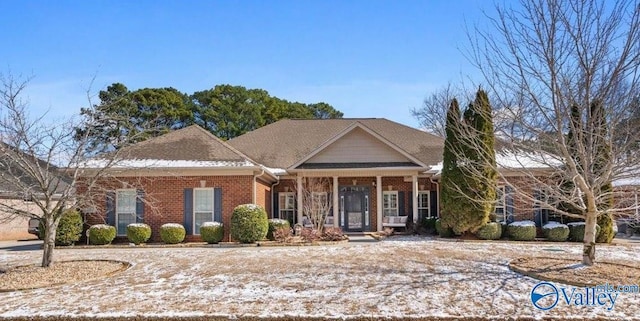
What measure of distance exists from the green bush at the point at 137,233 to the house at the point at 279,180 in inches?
27.1

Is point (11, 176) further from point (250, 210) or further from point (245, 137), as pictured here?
point (245, 137)

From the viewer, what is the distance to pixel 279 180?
73.9 ft

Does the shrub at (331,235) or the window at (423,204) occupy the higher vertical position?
the window at (423,204)

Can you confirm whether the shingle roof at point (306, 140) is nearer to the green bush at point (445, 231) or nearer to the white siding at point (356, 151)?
the white siding at point (356, 151)

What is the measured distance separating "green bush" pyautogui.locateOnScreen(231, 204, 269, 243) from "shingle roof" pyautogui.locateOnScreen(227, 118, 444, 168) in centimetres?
712

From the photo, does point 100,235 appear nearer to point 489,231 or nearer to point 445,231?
point 445,231

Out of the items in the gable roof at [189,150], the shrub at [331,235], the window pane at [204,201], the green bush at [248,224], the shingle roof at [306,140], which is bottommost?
the shrub at [331,235]

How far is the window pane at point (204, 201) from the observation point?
57.4 feet

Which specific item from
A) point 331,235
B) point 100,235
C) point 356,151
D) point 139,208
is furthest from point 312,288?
point 356,151

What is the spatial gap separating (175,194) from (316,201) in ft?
18.3

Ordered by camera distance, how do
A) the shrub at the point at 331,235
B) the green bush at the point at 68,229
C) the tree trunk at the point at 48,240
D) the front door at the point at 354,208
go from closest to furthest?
the tree trunk at the point at 48,240, the green bush at the point at 68,229, the shrub at the point at 331,235, the front door at the point at 354,208

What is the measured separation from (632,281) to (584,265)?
128cm

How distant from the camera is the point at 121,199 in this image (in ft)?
57.6

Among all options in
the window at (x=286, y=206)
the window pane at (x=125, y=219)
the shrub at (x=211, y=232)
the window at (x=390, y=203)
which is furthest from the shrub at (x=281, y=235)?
the window at (x=390, y=203)
